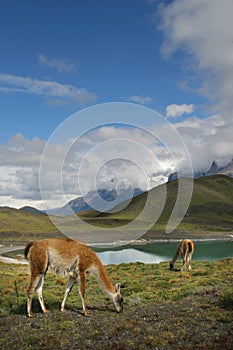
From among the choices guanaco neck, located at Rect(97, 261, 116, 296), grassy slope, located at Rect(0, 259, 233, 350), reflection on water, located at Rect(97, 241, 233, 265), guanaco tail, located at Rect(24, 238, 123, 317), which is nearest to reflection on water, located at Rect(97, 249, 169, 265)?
reflection on water, located at Rect(97, 241, 233, 265)

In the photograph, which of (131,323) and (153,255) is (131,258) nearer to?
(153,255)

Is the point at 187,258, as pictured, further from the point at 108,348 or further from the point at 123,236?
the point at 123,236

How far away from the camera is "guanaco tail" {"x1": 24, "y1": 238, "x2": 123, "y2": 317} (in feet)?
49.1

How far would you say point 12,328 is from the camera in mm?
13438

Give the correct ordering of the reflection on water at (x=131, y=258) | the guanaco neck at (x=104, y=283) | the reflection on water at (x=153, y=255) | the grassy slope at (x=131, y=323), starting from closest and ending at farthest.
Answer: the grassy slope at (x=131, y=323)
the guanaco neck at (x=104, y=283)
the reflection on water at (x=131, y=258)
the reflection on water at (x=153, y=255)

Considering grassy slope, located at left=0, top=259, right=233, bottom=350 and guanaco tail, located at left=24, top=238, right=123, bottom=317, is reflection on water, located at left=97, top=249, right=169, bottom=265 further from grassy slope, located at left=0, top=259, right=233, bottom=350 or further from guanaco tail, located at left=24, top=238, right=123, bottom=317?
guanaco tail, located at left=24, top=238, right=123, bottom=317

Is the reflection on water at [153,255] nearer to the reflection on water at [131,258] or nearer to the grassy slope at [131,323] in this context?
the reflection on water at [131,258]

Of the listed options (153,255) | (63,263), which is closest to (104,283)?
(63,263)

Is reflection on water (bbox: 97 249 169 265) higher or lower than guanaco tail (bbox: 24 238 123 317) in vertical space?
lower

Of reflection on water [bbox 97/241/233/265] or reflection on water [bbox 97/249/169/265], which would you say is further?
reflection on water [bbox 97/241/233/265]

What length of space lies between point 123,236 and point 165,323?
18685 centimetres

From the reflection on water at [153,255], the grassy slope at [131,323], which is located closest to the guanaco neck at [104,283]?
the grassy slope at [131,323]

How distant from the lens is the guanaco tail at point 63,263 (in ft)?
49.1

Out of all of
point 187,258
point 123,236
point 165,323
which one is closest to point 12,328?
point 165,323
